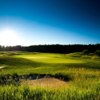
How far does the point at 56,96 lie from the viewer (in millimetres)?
9883

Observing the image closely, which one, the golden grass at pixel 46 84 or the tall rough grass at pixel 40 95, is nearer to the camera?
the tall rough grass at pixel 40 95

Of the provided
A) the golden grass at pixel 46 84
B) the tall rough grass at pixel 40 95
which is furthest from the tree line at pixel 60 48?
the tall rough grass at pixel 40 95

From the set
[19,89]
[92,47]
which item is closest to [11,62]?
[19,89]

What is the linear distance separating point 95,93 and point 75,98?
129 centimetres

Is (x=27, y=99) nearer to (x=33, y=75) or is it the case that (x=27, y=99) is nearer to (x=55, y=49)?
(x=33, y=75)

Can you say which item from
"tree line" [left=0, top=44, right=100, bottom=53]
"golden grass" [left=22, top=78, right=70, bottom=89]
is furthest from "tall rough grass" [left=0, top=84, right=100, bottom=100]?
"tree line" [left=0, top=44, right=100, bottom=53]

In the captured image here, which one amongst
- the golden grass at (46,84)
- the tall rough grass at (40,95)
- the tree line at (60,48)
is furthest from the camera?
the tree line at (60,48)

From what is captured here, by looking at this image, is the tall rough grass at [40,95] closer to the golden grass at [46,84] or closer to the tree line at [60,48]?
the golden grass at [46,84]

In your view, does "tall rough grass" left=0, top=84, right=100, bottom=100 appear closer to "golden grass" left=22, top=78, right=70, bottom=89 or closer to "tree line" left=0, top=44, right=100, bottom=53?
"golden grass" left=22, top=78, right=70, bottom=89

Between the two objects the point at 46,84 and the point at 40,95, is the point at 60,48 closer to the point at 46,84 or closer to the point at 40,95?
the point at 46,84

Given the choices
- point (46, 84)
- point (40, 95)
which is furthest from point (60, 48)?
point (40, 95)

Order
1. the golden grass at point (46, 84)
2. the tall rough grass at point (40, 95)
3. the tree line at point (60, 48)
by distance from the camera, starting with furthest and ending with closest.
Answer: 1. the tree line at point (60, 48)
2. the golden grass at point (46, 84)
3. the tall rough grass at point (40, 95)

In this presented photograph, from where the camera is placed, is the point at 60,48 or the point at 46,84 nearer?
the point at 46,84

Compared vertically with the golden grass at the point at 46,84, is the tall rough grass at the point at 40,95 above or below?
above
